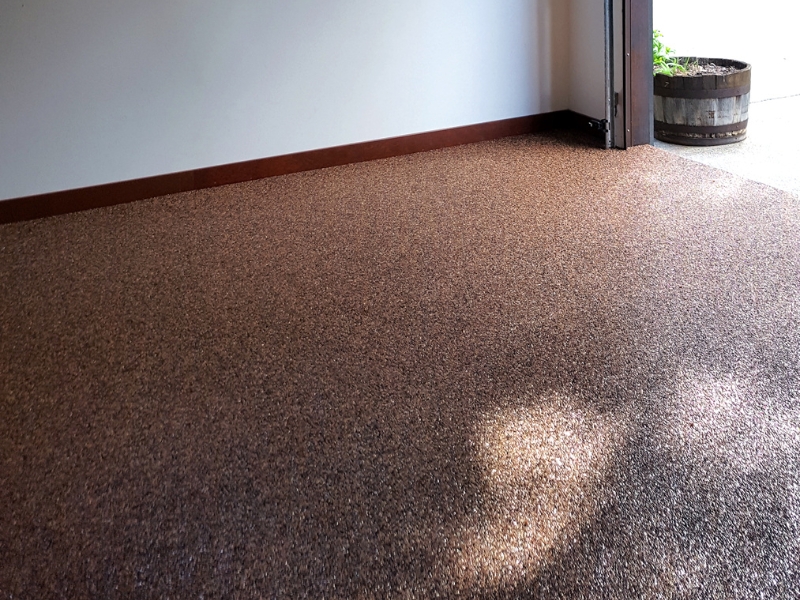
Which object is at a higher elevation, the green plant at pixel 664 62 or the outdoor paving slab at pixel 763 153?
the green plant at pixel 664 62

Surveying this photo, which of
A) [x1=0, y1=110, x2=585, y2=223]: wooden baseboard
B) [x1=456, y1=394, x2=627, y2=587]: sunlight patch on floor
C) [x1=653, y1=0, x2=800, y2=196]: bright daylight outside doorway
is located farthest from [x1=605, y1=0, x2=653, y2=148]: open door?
[x1=456, y1=394, x2=627, y2=587]: sunlight patch on floor

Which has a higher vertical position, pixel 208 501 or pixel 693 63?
pixel 693 63

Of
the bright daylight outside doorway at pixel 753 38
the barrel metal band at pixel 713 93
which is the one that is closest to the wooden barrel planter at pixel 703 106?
the barrel metal band at pixel 713 93

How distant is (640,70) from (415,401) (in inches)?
92.7

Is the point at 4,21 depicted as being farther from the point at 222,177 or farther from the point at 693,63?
the point at 693,63

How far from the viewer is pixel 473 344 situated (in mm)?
2008

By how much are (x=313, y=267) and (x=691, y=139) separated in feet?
6.83

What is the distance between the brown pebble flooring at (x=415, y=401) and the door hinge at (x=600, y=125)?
2.15 ft

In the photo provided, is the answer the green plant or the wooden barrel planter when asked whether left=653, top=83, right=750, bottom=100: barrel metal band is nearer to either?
the wooden barrel planter

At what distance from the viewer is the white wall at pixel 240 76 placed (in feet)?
10.3

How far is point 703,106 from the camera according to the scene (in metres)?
3.56

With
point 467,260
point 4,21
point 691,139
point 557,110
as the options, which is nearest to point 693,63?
point 691,139

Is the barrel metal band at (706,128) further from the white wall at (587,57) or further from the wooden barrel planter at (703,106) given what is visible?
the white wall at (587,57)

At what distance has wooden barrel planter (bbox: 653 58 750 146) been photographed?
11.5 ft
